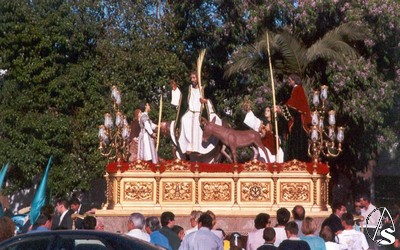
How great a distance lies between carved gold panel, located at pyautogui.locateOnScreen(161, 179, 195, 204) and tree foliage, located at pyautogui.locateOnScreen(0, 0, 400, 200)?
5.40 meters

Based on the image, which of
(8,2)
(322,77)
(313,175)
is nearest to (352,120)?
(322,77)

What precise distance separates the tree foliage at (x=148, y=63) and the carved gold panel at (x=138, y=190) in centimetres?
540

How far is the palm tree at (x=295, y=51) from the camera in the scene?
27.8m

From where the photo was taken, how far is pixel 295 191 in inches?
906

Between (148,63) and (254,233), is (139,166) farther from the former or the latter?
(254,233)

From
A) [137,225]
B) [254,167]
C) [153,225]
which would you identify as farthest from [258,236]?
[254,167]

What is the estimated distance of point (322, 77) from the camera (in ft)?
96.2

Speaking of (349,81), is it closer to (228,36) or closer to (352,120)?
(352,120)

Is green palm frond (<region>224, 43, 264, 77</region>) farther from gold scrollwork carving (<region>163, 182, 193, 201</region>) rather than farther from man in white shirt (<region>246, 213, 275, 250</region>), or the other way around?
man in white shirt (<region>246, 213, 275, 250</region>)

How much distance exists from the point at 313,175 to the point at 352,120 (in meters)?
6.51

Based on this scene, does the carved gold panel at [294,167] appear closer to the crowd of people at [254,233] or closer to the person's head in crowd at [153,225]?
the crowd of people at [254,233]

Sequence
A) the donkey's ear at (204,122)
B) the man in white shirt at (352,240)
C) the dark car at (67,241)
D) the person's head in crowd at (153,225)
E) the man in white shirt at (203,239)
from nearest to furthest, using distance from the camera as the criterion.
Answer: the dark car at (67,241) → the man in white shirt at (203,239) → the man in white shirt at (352,240) → the person's head in crowd at (153,225) → the donkey's ear at (204,122)

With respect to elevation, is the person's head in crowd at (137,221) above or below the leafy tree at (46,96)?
below

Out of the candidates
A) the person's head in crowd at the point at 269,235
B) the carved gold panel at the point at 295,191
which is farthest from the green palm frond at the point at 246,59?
the person's head in crowd at the point at 269,235
